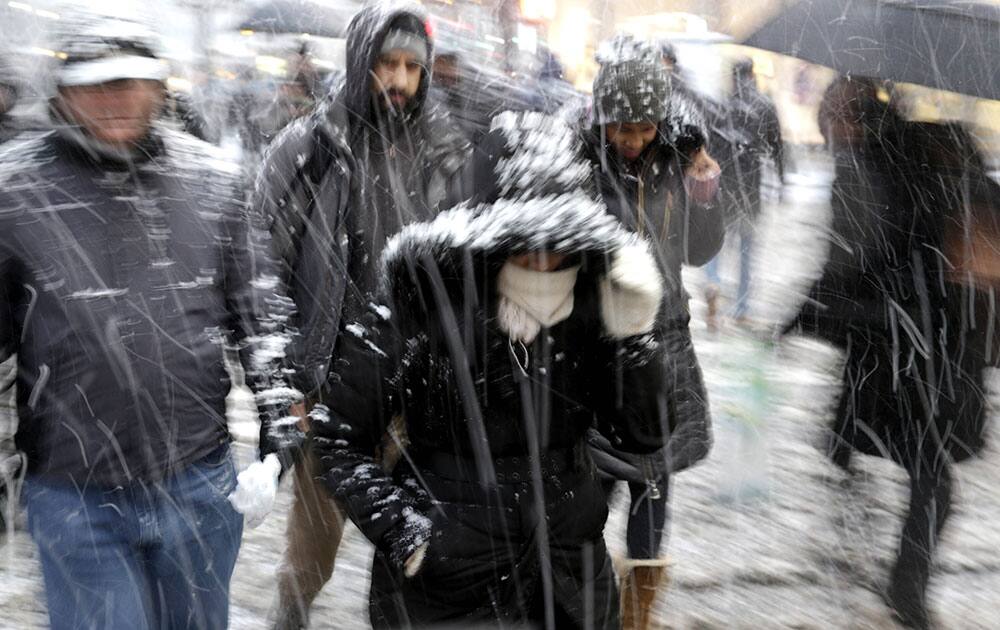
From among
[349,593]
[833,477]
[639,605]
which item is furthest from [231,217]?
[833,477]

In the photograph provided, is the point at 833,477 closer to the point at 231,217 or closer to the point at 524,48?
the point at 231,217

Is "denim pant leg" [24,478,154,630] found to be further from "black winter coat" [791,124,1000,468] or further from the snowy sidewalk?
"black winter coat" [791,124,1000,468]

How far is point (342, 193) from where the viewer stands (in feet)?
12.6

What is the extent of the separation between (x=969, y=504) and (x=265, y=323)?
13.6ft

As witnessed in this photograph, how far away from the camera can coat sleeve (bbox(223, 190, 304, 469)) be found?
306 cm

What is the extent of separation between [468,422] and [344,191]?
1409 mm

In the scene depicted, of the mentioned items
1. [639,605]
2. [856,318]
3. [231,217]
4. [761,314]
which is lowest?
[761,314]

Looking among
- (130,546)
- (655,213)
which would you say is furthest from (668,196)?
(130,546)

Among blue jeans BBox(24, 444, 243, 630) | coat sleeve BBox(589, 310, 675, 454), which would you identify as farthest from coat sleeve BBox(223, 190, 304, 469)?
coat sleeve BBox(589, 310, 675, 454)

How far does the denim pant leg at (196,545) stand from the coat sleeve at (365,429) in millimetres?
386

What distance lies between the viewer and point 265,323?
3131mm

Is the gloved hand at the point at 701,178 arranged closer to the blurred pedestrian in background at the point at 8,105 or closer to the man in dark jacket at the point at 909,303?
the man in dark jacket at the point at 909,303

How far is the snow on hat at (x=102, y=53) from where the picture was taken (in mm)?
2697

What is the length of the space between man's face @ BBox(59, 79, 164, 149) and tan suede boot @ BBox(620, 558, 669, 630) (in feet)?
6.39
